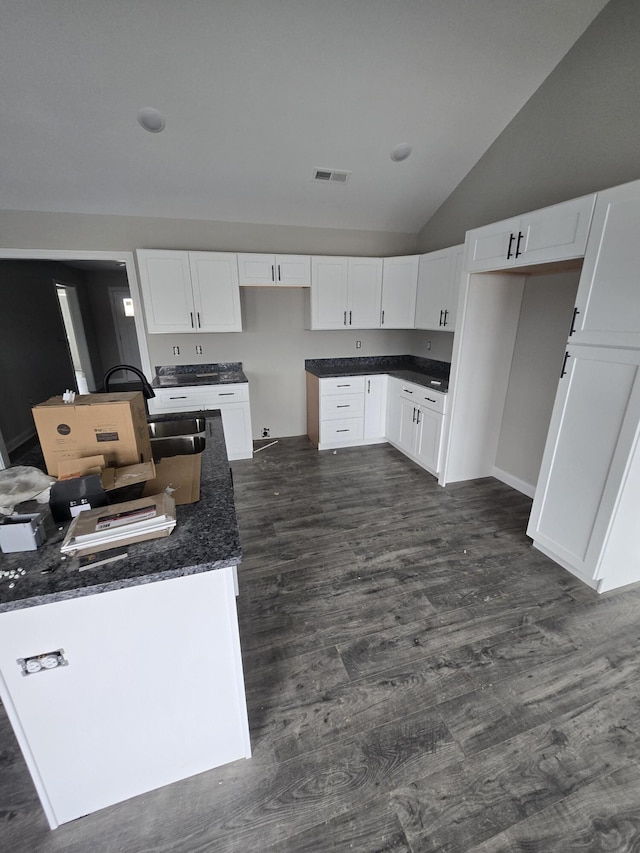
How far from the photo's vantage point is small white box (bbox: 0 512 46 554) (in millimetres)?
1004

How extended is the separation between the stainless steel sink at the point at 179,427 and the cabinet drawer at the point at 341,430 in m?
2.04

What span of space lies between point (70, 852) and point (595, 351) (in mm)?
3004

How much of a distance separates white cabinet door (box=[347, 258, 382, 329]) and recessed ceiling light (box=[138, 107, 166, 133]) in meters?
2.07

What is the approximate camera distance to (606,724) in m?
1.47

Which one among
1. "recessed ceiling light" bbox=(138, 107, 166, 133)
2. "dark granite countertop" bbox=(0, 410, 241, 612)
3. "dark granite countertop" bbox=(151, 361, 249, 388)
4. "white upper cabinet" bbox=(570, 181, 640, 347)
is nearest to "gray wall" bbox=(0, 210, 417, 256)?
"recessed ceiling light" bbox=(138, 107, 166, 133)

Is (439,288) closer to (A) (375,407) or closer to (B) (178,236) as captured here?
(A) (375,407)

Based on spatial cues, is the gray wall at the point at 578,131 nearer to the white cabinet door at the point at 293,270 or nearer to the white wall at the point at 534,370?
the white wall at the point at 534,370

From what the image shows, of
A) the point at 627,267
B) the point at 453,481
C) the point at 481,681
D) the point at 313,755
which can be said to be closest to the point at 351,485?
the point at 453,481

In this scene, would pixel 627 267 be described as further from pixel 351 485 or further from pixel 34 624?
pixel 34 624

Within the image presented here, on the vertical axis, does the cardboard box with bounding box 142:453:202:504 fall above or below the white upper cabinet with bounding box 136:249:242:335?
below

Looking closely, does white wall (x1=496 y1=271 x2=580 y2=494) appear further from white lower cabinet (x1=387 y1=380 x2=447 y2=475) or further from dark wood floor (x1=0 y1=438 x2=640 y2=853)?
dark wood floor (x1=0 y1=438 x2=640 y2=853)

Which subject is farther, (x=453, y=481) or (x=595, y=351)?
(x=453, y=481)

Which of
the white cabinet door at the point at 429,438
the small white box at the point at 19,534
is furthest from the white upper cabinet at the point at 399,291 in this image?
the small white box at the point at 19,534

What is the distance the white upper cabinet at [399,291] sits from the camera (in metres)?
4.10
